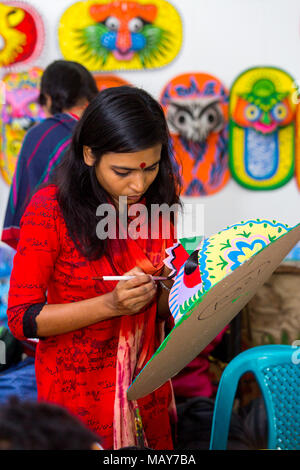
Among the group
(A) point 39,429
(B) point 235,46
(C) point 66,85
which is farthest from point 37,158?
(A) point 39,429

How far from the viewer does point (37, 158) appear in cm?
180

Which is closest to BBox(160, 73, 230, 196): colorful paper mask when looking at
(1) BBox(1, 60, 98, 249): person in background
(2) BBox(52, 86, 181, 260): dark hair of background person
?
(1) BBox(1, 60, 98, 249): person in background

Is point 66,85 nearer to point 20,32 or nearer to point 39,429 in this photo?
point 20,32

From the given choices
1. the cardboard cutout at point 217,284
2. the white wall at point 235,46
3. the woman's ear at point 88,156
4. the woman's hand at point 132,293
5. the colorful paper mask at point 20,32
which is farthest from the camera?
the colorful paper mask at point 20,32

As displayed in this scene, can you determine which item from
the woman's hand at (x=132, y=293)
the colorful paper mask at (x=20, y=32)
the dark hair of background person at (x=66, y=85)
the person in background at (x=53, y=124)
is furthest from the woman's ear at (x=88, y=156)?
the colorful paper mask at (x=20, y=32)

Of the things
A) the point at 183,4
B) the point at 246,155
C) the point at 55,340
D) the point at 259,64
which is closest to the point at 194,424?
the point at 55,340

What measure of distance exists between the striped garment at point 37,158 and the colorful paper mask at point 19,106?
655mm

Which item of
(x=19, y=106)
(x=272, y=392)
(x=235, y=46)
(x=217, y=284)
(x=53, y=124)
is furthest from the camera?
(x=19, y=106)

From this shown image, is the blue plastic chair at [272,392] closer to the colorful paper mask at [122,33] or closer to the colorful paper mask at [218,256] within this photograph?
the colorful paper mask at [218,256]

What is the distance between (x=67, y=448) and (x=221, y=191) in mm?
2088

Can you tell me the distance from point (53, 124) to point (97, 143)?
87 centimetres

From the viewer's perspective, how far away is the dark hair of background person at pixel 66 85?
1.80 metres

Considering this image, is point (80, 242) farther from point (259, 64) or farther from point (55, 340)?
point (259, 64)
